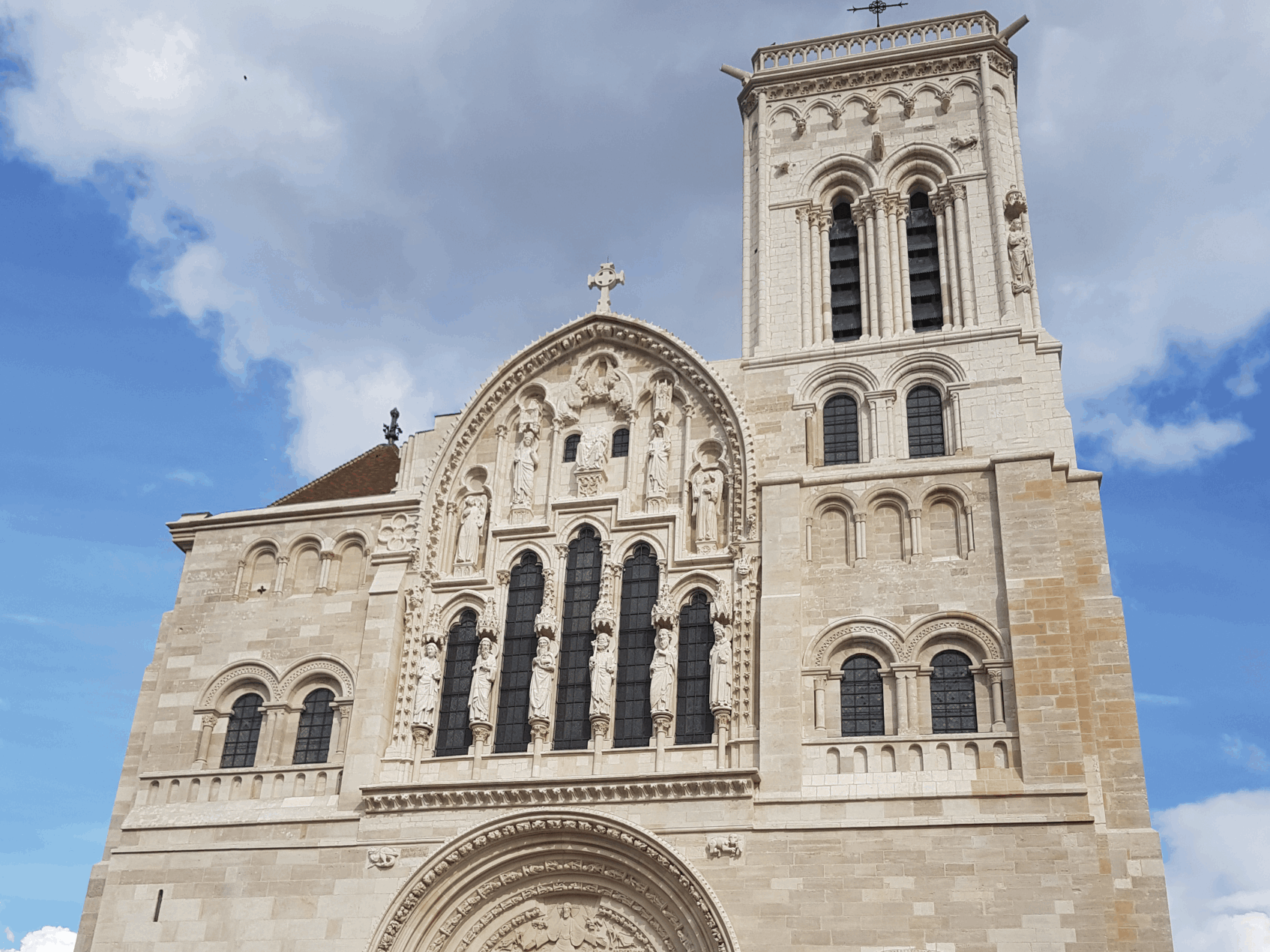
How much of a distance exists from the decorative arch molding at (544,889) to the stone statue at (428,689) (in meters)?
2.52

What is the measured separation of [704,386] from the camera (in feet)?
84.6

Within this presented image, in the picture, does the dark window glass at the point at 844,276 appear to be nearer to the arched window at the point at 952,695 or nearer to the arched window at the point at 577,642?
the arched window at the point at 577,642

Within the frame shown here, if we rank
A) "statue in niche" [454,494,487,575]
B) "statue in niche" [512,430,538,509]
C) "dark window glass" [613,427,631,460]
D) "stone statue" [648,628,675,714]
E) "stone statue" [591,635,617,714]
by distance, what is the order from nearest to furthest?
"stone statue" [648,628,675,714]
"stone statue" [591,635,617,714]
"statue in niche" [454,494,487,575]
"statue in niche" [512,430,538,509]
"dark window glass" [613,427,631,460]

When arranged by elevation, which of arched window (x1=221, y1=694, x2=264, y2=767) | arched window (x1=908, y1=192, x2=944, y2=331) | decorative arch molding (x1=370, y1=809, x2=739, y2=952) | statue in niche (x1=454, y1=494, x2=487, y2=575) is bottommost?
decorative arch molding (x1=370, y1=809, x2=739, y2=952)

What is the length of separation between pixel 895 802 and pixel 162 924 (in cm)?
1249

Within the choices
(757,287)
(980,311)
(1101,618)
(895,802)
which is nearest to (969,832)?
(895,802)

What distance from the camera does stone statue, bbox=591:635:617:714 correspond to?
74.4 ft

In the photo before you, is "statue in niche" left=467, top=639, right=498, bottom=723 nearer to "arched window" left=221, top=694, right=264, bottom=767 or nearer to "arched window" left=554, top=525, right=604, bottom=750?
"arched window" left=554, top=525, right=604, bottom=750

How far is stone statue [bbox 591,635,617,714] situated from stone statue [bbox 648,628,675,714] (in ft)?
2.29

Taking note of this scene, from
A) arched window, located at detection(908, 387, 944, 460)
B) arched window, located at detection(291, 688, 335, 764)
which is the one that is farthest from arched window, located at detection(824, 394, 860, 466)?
arched window, located at detection(291, 688, 335, 764)

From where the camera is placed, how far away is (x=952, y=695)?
2161 centimetres

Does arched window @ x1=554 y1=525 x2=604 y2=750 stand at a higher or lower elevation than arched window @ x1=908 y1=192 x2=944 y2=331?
lower

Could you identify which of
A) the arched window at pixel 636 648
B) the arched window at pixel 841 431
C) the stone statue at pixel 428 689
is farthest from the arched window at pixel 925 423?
the stone statue at pixel 428 689

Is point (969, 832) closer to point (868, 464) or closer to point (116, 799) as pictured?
point (868, 464)
